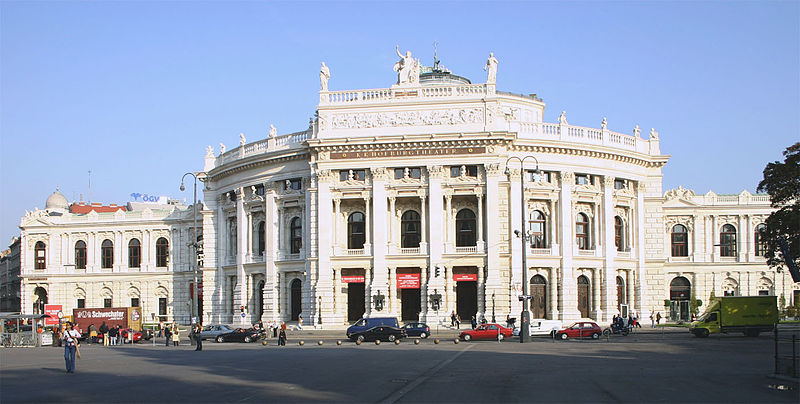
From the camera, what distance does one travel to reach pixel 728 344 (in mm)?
47719

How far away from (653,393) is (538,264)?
48.4m

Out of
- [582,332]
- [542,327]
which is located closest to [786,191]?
[582,332]

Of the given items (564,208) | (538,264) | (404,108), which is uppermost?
(404,108)

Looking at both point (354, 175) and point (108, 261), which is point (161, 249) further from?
point (354, 175)

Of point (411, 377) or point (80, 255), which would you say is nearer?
point (411, 377)

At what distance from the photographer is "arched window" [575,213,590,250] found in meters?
74.8

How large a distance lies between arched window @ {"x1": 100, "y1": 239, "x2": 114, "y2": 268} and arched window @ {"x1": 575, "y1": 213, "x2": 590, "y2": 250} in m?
51.2

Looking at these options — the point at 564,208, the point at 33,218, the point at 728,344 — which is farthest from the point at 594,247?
the point at 33,218

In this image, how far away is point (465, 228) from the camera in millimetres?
72188

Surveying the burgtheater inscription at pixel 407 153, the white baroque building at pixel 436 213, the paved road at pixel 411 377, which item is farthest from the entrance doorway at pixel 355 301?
the paved road at pixel 411 377

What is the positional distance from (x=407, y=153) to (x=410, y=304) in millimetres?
12607

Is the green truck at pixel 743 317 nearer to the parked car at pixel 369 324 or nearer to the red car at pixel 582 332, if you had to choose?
the red car at pixel 582 332

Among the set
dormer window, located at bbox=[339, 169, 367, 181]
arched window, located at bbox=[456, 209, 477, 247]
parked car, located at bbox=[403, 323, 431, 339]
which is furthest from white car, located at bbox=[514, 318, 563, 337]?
dormer window, located at bbox=[339, 169, 367, 181]

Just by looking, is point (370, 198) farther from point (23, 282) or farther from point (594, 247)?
point (23, 282)
